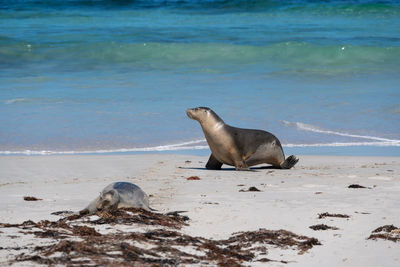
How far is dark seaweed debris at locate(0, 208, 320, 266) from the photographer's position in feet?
14.6

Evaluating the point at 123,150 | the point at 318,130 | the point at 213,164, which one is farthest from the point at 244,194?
the point at 318,130

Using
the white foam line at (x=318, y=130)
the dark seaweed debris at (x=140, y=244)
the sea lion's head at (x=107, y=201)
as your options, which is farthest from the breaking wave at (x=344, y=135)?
the dark seaweed debris at (x=140, y=244)

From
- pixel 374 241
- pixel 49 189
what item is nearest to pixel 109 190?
pixel 49 189

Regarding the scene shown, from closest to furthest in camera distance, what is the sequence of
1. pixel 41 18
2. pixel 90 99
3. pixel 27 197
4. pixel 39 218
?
1. pixel 39 218
2. pixel 27 197
3. pixel 90 99
4. pixel 41 18

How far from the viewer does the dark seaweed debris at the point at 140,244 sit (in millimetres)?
4453

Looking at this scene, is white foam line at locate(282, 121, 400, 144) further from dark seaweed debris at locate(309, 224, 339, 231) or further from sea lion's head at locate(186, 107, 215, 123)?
dark seaweed debris at locate(309, 224, 339, 231)

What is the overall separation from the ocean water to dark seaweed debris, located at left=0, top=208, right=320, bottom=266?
517cm

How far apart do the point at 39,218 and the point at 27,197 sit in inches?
40.3

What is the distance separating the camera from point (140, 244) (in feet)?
15.9

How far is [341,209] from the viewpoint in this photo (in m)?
6.27

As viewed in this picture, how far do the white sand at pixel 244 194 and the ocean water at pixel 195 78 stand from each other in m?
1.28

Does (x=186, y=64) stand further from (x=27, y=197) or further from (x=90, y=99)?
(x=27, y=197)

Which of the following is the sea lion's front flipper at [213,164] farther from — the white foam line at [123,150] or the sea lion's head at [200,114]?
the white foam line at [123,150]

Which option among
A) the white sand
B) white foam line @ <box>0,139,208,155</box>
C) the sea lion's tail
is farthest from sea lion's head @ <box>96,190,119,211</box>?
white foam line @ <box>0,139,208,155</box>
